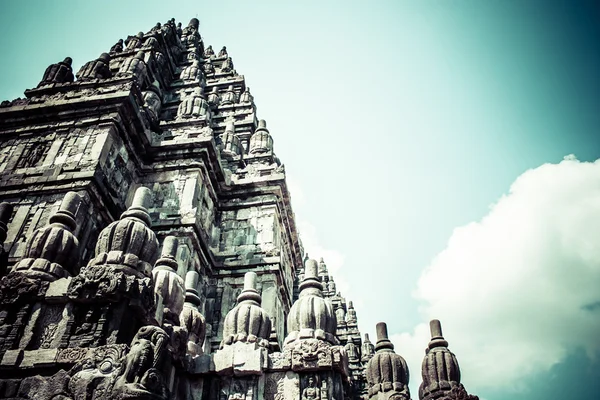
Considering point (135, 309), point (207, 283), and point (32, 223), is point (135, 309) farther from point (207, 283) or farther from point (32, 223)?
point (207, 283)

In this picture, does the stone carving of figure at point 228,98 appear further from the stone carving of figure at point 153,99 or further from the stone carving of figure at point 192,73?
the stone carving of figure at point 153,99

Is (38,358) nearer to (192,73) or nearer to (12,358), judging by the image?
(12,358)

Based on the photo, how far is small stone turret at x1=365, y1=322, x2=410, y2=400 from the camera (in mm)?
10766

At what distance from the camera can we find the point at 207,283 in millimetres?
17344

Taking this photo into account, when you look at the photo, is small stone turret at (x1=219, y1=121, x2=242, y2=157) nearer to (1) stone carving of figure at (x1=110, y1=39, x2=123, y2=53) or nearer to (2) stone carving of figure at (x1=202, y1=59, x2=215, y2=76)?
(1) stone carving of figure at (x1=110, y1=39, x2=123, y2=53)

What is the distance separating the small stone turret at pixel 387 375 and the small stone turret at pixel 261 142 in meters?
12.5

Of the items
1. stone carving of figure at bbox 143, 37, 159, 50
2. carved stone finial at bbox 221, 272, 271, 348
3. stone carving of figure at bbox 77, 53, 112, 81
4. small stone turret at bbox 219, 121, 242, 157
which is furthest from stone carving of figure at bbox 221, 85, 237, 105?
carved stone finial at bbox 221, 272, 271, 348

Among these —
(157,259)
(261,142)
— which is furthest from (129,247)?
(261,142)

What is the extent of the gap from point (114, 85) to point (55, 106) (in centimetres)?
211

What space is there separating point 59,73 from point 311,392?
55.9ft

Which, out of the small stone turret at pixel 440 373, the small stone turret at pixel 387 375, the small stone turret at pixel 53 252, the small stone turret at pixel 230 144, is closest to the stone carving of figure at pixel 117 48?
the small stone turret at pixel 230 144

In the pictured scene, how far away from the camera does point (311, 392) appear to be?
787cm

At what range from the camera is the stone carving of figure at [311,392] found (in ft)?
25.7

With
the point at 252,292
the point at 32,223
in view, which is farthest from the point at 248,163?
the point at 252,292
